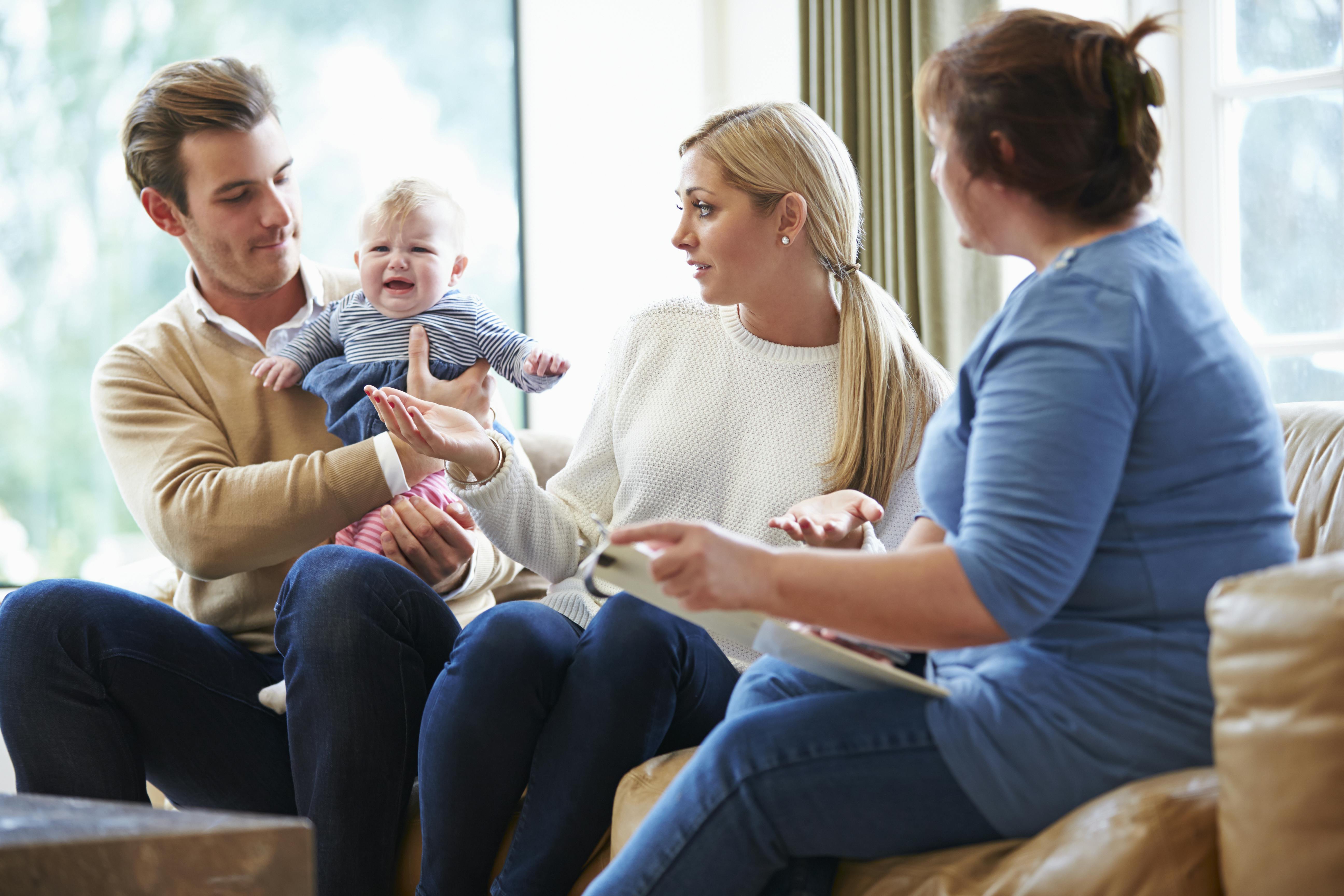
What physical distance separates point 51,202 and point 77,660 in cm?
150

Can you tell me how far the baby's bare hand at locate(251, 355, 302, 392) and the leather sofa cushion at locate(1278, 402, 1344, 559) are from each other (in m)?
1.49

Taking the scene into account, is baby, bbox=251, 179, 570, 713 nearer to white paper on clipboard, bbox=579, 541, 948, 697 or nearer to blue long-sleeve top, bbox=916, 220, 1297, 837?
white paper on clipboard, bbox=579, 541, 948, 697

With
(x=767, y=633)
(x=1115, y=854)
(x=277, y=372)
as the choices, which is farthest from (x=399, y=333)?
(x=1115, y=854)

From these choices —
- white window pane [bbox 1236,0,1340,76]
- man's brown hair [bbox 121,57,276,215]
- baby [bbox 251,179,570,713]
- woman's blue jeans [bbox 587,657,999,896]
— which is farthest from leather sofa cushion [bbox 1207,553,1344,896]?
white window pane [bbox 1236,0,1340,76]

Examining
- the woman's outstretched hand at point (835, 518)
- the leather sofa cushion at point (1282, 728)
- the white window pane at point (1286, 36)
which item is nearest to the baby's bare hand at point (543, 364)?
the woman's outstretched hand at point (835, 518)

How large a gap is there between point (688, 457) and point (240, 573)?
0.72 meters

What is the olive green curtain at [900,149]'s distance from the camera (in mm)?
2709

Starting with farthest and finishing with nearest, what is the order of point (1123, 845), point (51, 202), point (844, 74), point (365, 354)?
point (844, 74) → point (51, 202) → point (365, 354) → point (1123, 845)

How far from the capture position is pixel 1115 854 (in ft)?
2.74

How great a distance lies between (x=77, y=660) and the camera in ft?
5.06

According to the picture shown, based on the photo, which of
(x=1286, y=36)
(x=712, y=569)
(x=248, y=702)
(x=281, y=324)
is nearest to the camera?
(x=712, y=569)

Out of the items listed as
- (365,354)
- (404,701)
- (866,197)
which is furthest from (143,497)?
(866,197)

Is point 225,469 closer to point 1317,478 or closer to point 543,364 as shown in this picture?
point 543,364

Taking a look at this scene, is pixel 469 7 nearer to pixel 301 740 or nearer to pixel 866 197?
pixel 866 197
